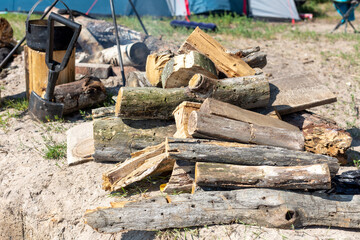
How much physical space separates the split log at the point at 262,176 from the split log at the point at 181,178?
0.69ft

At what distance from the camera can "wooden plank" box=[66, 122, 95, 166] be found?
11.6 ft

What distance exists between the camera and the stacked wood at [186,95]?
3088 mm

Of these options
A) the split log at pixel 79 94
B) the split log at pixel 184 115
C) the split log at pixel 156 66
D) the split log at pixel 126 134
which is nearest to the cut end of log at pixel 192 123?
the split log at pixel 184 115

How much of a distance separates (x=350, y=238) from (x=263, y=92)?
1400 millimetres

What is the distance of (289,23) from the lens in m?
11.6

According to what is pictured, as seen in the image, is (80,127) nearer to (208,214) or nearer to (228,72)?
(228,72)

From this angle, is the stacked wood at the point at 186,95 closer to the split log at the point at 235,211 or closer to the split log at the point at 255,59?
the split log at the point at 255,59

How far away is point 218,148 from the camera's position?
2.65 meters

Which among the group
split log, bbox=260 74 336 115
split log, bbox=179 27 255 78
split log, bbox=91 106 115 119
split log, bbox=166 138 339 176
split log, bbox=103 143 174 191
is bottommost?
split log, bbox=103 143 174 191

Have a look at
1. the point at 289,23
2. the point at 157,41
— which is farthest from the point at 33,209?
the point at 289,23

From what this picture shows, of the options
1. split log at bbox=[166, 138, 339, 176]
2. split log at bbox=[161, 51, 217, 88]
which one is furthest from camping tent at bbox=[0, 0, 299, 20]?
split log at bbox=[166, 138, 339, 176]

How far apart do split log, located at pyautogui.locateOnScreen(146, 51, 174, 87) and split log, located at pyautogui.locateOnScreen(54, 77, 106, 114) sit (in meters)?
1.12

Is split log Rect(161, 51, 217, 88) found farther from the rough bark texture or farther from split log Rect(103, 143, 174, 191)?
split log Rect(103, 143, 174, 191)

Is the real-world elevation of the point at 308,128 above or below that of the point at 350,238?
above
